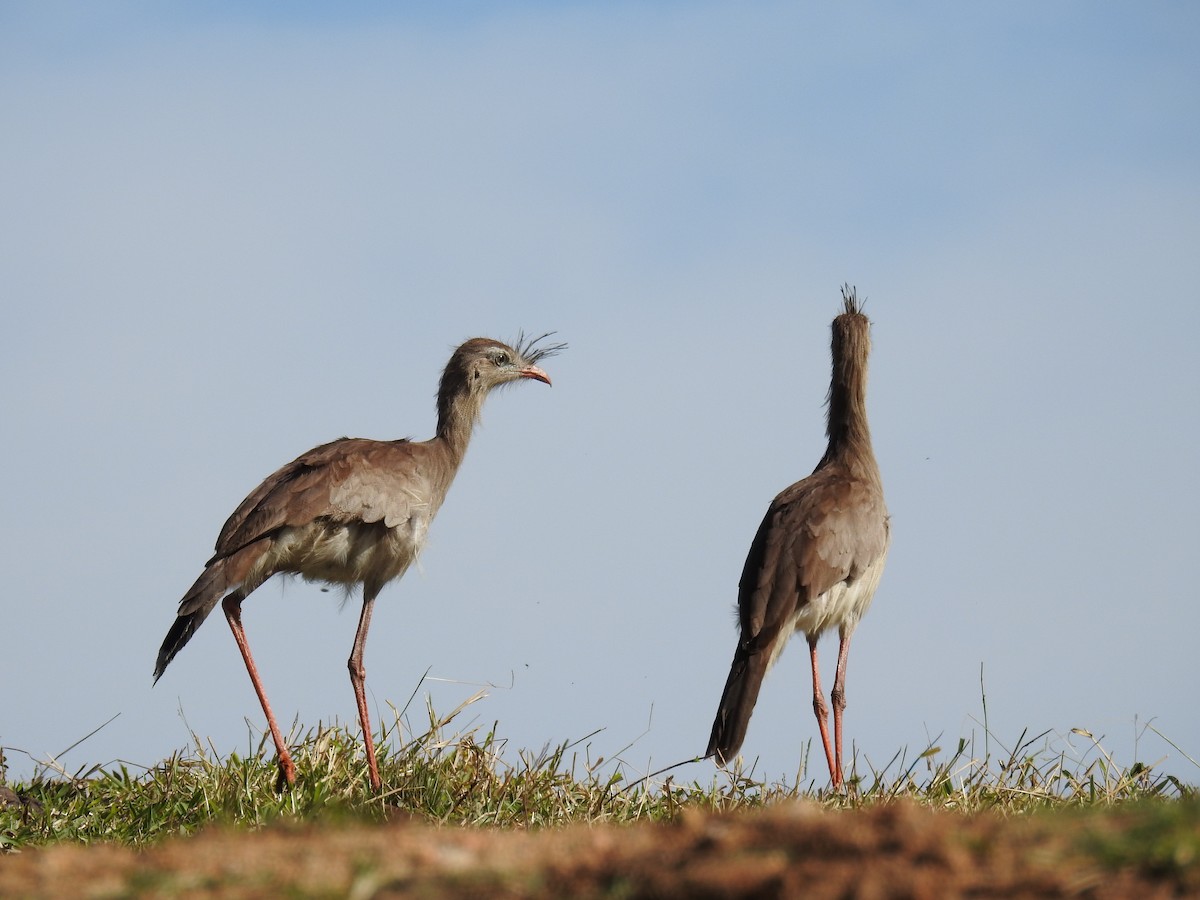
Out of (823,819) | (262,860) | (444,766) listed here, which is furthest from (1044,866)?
(444,766)

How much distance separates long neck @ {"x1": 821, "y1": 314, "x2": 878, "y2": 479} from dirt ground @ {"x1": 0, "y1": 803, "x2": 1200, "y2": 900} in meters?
5.24

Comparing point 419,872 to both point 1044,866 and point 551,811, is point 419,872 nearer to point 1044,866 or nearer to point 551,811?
point 1044,866

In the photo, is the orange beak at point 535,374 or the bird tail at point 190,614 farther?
the orange beak at point 535,374

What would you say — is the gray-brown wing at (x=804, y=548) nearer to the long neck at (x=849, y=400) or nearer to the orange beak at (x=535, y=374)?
the long neck at (x=849, y=400)

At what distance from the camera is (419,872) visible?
306cm

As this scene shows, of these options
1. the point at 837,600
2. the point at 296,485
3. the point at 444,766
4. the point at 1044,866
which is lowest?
the point at 1044,866

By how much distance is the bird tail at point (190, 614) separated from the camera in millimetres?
7246

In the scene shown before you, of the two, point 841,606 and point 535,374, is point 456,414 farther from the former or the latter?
point 841,606

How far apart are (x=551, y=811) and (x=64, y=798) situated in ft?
7.50

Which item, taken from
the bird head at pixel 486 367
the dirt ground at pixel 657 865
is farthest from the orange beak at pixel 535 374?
the dirt ground at pixel 657 865

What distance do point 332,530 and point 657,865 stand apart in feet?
16.0

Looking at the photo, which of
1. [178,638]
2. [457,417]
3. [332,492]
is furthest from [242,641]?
[457,417]

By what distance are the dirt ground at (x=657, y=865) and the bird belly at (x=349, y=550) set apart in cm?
404

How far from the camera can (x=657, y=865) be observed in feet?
9.66
